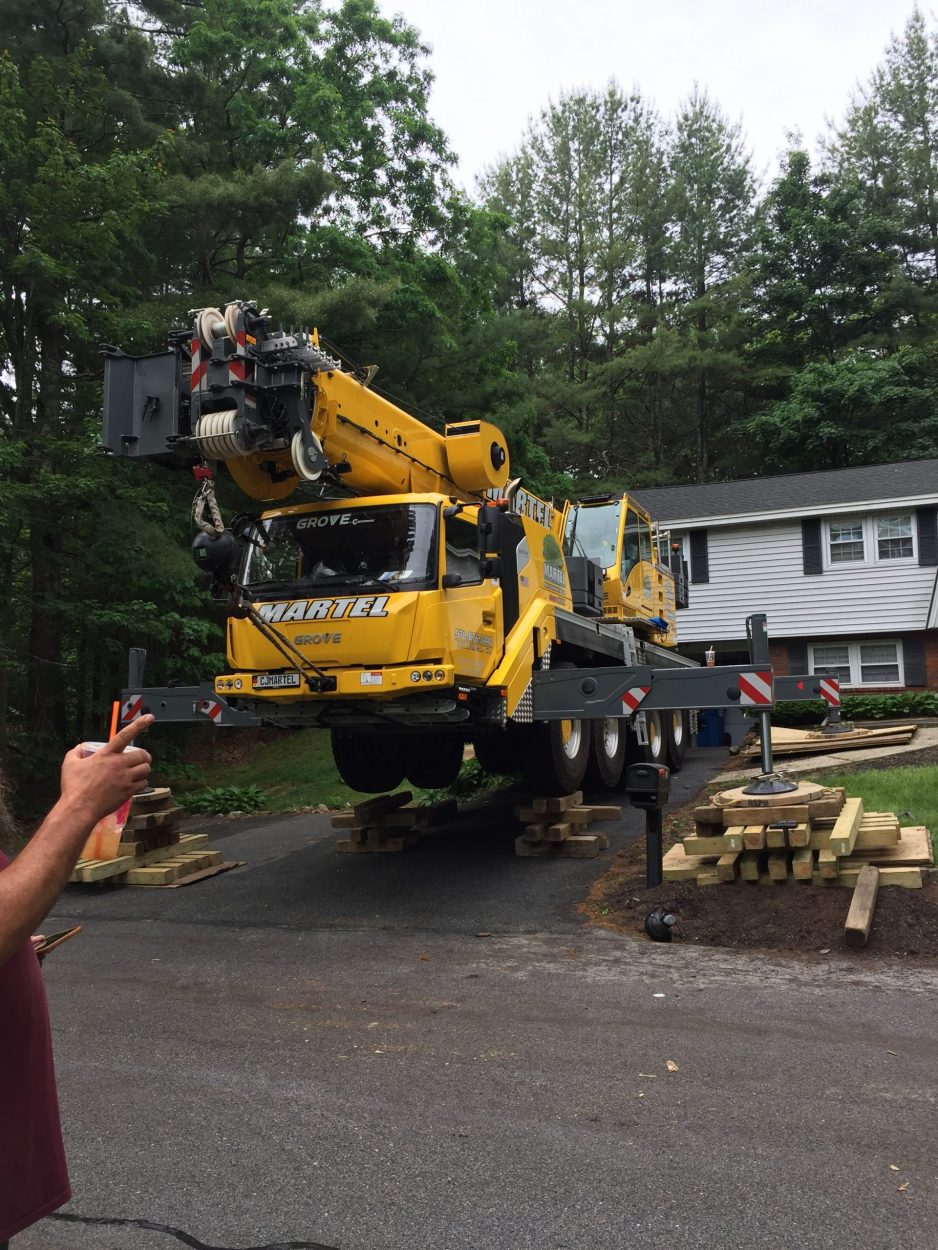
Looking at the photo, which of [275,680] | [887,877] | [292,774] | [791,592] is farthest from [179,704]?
[791,592]

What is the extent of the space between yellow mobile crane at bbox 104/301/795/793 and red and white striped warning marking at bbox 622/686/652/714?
12 mm

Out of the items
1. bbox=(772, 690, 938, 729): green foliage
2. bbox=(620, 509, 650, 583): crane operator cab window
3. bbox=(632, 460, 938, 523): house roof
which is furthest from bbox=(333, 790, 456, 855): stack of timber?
bbox=(632, 460, 938, 523): house roof

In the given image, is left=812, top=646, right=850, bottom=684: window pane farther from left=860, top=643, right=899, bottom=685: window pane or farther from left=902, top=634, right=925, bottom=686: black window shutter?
left=902, top=634, right=925, bottom=686: black window shutter

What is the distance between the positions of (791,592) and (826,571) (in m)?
0.94

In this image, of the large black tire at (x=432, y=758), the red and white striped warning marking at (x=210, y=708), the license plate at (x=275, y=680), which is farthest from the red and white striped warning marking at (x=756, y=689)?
the red and white striped warning marking at (x=210, y=708)

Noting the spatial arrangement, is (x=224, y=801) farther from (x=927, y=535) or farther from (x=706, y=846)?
(x=927, y=535)

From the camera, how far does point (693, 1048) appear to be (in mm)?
4719

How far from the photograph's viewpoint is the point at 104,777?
5.99 feet

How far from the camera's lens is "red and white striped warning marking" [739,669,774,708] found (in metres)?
7.69

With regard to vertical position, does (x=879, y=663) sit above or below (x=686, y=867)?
above

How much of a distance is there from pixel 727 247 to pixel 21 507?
35.3 metres

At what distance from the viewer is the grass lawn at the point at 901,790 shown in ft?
30.2

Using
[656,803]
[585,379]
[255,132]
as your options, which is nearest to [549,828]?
[656,803]

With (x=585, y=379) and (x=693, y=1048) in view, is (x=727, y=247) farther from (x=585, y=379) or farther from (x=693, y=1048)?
(x=693, y=1048)
